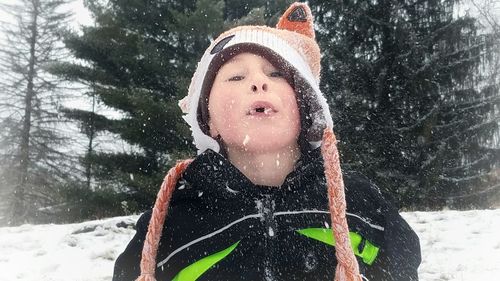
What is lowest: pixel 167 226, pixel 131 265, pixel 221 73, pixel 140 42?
pixel 131 265

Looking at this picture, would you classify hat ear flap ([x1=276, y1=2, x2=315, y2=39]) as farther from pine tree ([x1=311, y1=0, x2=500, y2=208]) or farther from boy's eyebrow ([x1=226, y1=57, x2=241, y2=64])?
pine tree ([x1=311, y1=0, x2=500, y2=208])

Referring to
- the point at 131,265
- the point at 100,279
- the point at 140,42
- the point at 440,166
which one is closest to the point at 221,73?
the point at 131,265

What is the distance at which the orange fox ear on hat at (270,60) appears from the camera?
2.05 m

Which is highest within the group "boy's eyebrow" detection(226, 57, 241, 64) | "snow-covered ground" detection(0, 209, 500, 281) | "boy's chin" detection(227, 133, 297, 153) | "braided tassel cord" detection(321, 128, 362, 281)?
"boy's eyebrow" detection(226, 57, 241, 64)

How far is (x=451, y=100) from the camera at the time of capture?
1281 centimetres

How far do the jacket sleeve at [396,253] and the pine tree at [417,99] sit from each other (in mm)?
9501

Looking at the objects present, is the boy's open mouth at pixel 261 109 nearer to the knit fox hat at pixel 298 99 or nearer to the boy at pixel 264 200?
the boy at pixel 264 200

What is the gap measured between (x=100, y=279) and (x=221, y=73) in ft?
12.3

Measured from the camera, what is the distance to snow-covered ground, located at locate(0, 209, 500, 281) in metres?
4.82

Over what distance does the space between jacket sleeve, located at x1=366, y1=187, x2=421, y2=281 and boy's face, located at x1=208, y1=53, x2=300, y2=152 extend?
52 cm

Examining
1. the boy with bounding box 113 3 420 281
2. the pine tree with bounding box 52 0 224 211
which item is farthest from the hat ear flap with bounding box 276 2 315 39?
the pine tree with bounding box 52 0 224 211

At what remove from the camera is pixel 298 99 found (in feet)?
6.77

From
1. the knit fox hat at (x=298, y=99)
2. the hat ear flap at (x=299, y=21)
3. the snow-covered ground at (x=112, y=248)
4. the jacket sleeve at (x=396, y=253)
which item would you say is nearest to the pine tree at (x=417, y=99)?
the snow-covered ground at (x=112, y=248)

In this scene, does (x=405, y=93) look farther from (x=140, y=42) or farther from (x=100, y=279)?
(x=100, y=279)
